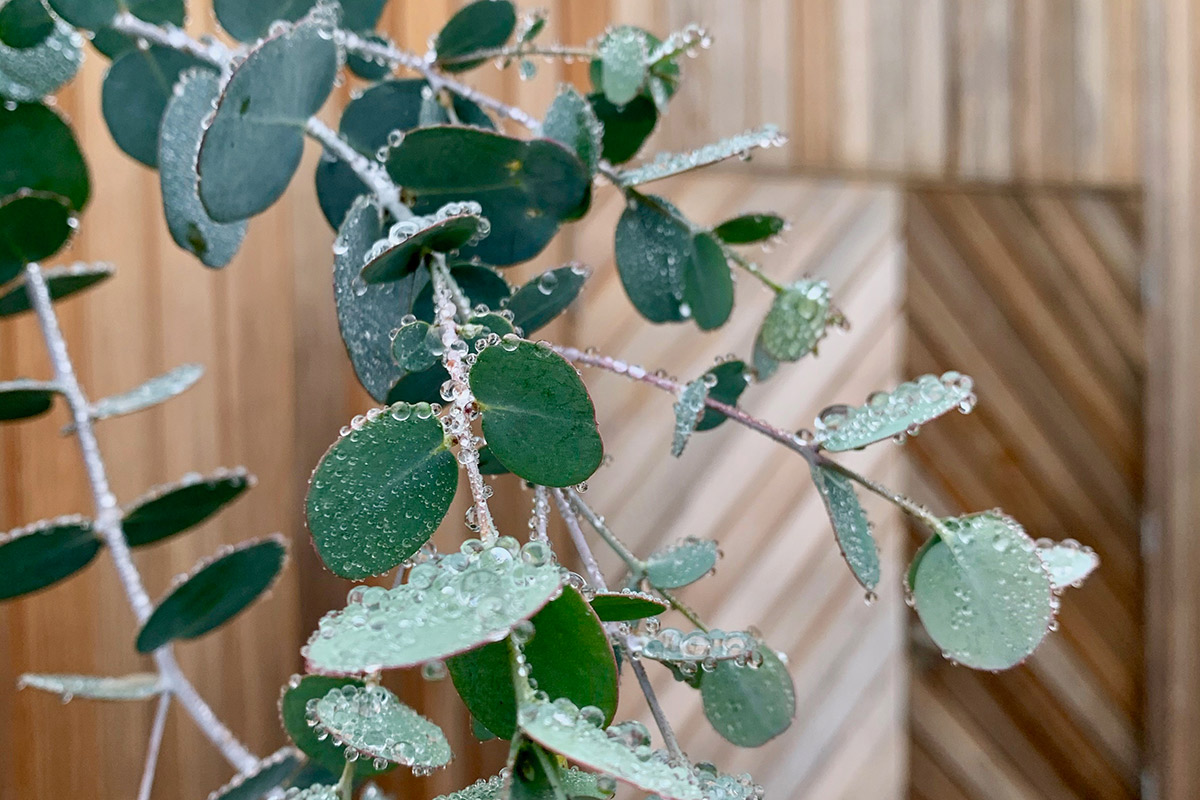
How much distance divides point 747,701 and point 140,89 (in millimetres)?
399

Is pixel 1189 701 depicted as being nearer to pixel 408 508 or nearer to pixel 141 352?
pixel 141 352

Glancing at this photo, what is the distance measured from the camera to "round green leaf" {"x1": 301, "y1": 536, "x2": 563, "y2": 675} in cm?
13

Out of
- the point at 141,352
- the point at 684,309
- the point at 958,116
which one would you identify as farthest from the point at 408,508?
the point at 958,116

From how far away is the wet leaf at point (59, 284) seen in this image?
51cm

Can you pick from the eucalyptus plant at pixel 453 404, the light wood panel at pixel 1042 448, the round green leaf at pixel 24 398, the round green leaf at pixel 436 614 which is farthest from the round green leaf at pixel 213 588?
the light wood panel at pixel 1042 448

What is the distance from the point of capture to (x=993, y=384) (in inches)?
72.4

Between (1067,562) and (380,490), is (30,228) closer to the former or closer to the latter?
(380,490)

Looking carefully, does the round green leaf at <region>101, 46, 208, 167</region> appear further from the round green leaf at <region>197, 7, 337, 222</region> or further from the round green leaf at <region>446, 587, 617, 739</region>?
the round green leaf at <region>446, 587, 617, 739</region>

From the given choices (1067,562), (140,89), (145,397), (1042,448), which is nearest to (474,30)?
(140,89)

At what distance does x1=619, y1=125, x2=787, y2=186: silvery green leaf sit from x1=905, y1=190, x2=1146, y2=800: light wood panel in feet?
4.80

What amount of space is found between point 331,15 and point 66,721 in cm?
104

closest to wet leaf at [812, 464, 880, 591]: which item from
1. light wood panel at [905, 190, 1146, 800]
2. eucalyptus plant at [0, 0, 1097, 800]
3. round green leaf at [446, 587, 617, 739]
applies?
eucalyptus plant at [0, 0, 1097, 800]

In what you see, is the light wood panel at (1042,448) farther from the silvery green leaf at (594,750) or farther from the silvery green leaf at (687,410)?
the silvery green leaf at (594,750)

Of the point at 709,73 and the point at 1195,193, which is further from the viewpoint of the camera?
the point at 1195,193
